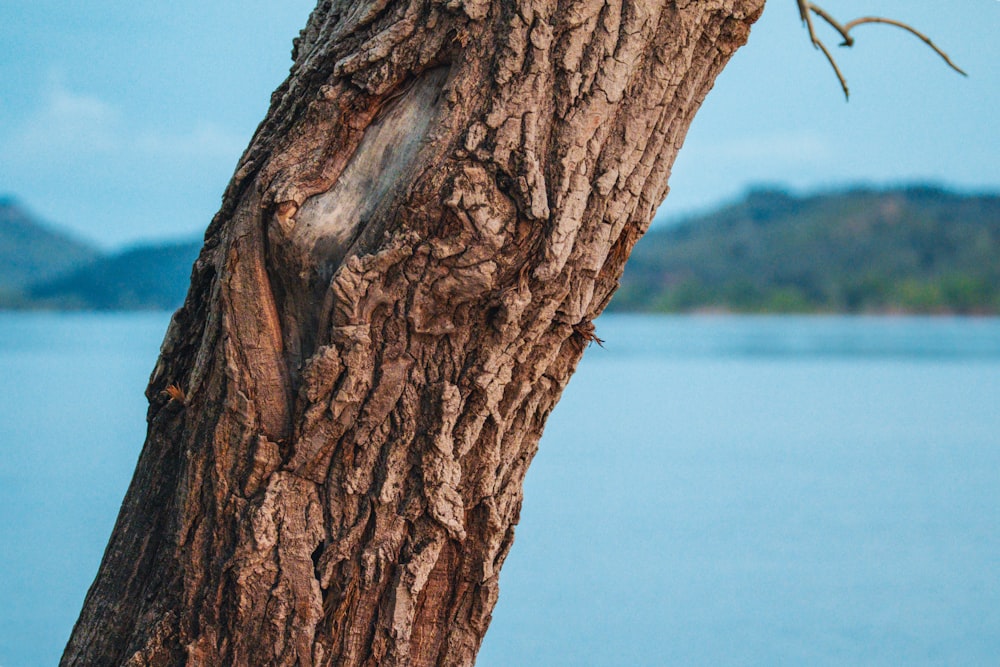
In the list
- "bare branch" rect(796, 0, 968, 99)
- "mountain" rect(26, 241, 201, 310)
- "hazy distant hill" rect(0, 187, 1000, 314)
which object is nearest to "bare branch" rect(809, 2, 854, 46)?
"bare branch" rect(796, 0, 968, 99)

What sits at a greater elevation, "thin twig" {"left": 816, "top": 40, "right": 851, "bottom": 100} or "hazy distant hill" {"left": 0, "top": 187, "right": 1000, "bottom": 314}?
"hazy distant hill" {"left": 0, "top": 187, "right": 1000, "bottom": 314}

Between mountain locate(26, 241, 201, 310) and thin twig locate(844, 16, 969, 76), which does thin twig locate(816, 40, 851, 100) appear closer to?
thin twig locate(844, 16, 969, 76)

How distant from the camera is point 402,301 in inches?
52.7

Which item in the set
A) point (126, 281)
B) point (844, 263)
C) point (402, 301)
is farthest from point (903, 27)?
point (844, 263)

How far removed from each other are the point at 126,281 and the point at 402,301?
10.2 m

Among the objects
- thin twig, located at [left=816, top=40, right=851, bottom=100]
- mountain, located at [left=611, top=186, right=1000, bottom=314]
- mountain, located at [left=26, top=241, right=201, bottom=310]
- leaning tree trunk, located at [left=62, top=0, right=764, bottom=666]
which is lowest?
leaning tree trunk, located at [left=62, top=0, right=764, bottom=666]

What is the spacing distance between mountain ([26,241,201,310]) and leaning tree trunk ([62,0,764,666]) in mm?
5698

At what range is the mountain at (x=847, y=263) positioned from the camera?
38031 millimetres

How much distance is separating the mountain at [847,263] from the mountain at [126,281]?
979 inches

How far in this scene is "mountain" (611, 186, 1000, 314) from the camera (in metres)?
38.0

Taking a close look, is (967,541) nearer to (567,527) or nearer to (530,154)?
(567,527)

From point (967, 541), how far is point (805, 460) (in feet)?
7.13

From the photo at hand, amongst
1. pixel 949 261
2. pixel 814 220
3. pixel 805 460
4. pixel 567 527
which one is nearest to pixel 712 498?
pixel 567 527

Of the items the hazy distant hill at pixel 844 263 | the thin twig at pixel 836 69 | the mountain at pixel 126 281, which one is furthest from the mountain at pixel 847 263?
the thin twig at pixel 836 69
